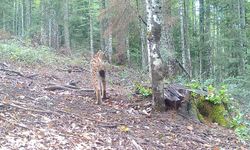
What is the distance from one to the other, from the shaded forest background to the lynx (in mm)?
1468

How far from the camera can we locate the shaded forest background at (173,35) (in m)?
16.2

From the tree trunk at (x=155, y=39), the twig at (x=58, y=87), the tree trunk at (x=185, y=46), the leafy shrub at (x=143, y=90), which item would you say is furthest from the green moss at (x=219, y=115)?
the tree trunk at (x=185, y=46)

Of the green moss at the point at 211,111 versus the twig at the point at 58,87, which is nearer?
the green moss at the point at 211,111

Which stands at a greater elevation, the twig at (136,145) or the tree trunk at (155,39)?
the tree trunk at (155,39)

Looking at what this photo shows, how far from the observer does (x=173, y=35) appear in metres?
25.0

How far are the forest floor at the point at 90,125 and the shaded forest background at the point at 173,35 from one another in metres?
2.32

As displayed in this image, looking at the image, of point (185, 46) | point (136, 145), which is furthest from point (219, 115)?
point (185, 46)

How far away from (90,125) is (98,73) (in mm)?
2681

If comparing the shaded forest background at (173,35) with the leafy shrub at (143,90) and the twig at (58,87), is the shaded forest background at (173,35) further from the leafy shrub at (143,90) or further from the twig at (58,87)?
the twig at (58,87)

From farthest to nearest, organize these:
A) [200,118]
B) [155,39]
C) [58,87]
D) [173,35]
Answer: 1. [173,35]
2. [58,87]
3. [200,118]
4. [155,39]

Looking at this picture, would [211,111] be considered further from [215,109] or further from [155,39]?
[155,39]

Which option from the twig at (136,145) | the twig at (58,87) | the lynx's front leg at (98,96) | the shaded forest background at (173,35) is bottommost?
the twig at (136,145)

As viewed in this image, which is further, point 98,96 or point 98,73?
point 98,73

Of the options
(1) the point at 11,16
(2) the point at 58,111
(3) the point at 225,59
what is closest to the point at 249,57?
(3) the point at 225,59
